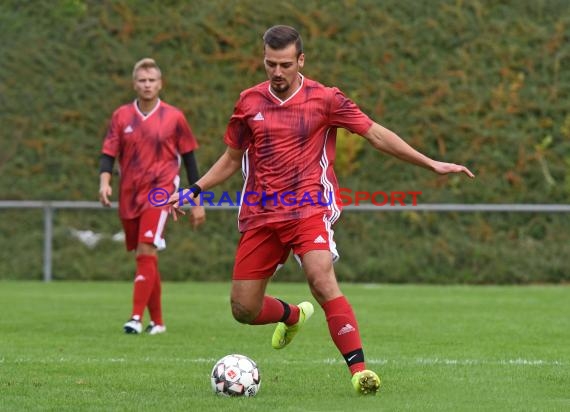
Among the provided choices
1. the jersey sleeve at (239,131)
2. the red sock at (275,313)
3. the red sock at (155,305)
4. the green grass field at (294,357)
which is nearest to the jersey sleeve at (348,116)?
the jersey sleeve at (239,131)

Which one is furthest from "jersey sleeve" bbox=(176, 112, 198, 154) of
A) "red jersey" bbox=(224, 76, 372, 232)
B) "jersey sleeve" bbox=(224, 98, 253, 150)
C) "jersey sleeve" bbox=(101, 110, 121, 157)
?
"red jersey" bbox=(224, 76, 372, 232)

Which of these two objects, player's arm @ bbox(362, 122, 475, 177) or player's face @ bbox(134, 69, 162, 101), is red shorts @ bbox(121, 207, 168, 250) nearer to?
player's face @ bbox(134, 69, 162, 101)

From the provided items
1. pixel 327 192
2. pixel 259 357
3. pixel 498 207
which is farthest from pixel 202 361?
pixel 498 207

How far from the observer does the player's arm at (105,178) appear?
11.0 metres

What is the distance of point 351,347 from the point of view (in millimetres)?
6770

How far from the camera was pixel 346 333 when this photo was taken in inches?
267

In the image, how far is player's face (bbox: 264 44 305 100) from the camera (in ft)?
23.1

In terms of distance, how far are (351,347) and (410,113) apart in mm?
14661

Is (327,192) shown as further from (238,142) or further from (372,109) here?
(372,109)

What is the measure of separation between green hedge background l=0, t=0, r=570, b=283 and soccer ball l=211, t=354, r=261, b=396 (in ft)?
43.3

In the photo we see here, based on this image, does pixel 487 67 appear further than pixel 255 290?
Yes

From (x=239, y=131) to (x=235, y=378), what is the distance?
161cm

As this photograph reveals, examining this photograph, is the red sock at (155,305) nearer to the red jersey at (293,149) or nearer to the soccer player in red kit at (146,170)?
the soccer player in red kit at (146,170)

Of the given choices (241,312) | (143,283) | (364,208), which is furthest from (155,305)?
(364,208)
